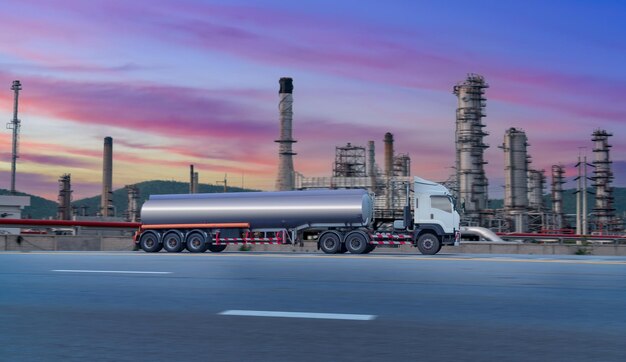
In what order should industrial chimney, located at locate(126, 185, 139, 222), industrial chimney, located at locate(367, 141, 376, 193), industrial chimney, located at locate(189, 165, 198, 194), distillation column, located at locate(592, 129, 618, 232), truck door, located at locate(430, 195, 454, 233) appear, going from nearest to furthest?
1. truck door, located at locate(430, 195, 454, 233)
2. distillation column, located at locate(592, 129, 618, 232)
3. industrial chimney, located at locate(367, 141, 376, 193)
4. industrial chimney, located at locate(189, 165, 198, 194)
5. industrial chimney, located at locate(126, 185, 139, 222)

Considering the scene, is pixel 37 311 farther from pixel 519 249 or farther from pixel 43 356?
pixel 519 249

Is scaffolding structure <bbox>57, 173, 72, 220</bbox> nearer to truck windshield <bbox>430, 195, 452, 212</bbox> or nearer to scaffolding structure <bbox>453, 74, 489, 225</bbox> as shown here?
scaffolding structure <bbox>453, 74, 489, 225</bbox>

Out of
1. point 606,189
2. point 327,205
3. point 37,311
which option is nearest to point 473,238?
point 327,205

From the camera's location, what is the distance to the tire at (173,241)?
120ft

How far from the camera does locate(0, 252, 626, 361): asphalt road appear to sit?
6.51 metres

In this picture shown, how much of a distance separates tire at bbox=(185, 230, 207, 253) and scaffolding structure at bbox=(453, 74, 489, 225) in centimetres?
5493

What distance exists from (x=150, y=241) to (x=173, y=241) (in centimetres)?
130

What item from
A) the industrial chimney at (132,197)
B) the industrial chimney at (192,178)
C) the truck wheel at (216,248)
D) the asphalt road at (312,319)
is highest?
the industrial chimney at (192,178)

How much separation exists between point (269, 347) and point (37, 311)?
12.6ft

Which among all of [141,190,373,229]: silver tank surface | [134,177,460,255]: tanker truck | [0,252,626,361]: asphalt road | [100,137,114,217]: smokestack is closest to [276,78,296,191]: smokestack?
[100,137,114,217]: smokestack

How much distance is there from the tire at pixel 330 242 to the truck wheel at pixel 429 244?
3.46m

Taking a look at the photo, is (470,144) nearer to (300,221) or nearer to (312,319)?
(300,221)

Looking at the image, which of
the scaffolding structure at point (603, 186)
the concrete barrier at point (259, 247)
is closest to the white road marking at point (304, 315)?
the concrete barrier at point (259, 247)

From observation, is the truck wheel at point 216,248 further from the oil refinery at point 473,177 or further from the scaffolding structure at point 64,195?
the scaffolding structure at point 64,195
